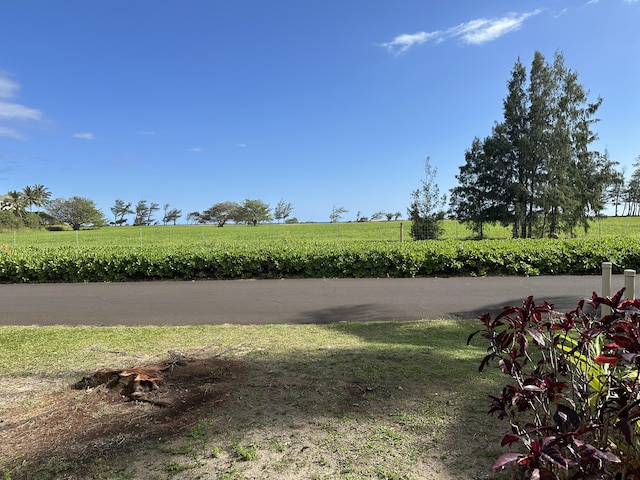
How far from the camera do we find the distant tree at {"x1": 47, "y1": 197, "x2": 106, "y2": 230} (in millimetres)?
78088

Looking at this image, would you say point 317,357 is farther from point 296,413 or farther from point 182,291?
point 182,291

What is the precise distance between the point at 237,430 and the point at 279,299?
553cm

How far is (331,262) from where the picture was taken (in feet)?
36.0

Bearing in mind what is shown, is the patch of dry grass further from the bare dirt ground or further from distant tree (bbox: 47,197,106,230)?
distant tree (bbox: 47,197,106,230)

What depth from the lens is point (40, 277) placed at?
11250mm

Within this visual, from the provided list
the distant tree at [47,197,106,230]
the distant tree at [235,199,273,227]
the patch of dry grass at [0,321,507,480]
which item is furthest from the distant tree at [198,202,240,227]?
the patch of dry grass at [0,321,507,480]

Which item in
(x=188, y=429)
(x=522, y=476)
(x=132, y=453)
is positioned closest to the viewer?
(x=522, y=476)

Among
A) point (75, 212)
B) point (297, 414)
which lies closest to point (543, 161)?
point (297, 414)

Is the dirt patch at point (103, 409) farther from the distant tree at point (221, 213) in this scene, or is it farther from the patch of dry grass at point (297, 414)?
the distant tree at point (221, 213)

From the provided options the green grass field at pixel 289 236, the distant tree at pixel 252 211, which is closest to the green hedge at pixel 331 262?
the green grass field at pixel 289 236

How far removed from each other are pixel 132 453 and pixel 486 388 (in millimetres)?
2654

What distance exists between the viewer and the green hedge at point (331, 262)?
10.8 metres

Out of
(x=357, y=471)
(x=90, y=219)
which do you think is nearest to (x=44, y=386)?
(x=357, y=471)

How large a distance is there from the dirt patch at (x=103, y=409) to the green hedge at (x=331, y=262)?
716 cm
